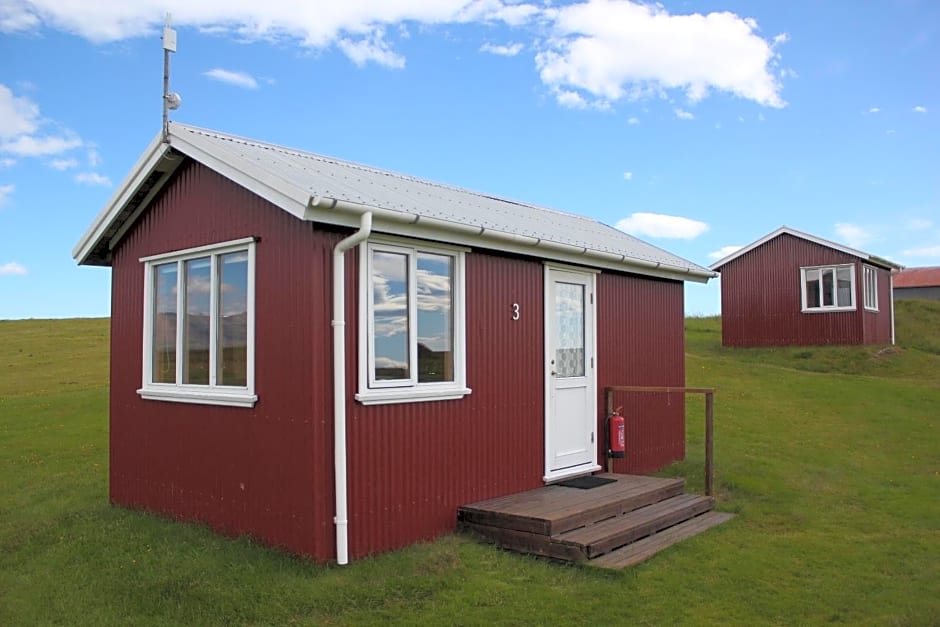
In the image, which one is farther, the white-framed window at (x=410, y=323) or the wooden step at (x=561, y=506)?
the wooden step at (x=561, y=506)

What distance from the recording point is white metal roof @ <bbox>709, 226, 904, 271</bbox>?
2399 centimetres

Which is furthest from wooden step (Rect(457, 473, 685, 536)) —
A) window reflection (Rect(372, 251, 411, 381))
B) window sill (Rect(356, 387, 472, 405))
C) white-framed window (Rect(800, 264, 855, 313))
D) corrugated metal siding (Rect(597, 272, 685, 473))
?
white-framed window (Rect(800, 264, 855, 313))

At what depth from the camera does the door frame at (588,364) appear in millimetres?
8305

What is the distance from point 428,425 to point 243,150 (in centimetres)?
306

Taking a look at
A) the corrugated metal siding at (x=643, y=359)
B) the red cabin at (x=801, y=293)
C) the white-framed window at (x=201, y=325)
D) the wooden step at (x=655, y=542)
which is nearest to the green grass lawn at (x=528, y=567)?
the wooden step at (x=655, y=542)

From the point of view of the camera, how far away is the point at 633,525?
6895 mm

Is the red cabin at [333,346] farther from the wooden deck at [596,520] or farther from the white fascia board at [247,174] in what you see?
the wooden deck at [596,520]

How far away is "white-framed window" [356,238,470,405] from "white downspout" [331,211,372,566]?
0.77 ft

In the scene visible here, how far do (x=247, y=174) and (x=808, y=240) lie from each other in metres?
22.3

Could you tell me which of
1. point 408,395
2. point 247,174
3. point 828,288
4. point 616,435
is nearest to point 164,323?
point 247,174

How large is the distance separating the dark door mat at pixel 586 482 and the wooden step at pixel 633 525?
626mm

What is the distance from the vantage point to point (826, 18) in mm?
10961

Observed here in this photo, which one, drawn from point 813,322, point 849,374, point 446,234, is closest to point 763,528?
point 446,234

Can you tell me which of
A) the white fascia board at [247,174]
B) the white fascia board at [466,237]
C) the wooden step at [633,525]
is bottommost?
the wooden step at [633,525]
